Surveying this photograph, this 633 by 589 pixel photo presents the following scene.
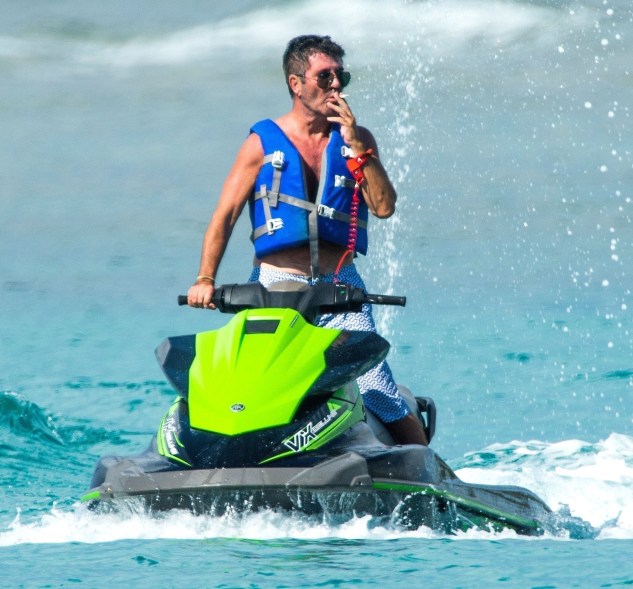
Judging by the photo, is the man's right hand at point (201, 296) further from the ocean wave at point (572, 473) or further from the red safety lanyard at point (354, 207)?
the ocean wave at point (572, 473)

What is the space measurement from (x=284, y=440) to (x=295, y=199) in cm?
106

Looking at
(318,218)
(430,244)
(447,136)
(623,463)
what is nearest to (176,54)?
(447,136)

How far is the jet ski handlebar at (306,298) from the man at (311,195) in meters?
0.33

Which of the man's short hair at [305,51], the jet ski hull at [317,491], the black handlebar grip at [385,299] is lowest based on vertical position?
the jet ski hull at [317,491]

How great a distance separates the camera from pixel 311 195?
465 centimetres

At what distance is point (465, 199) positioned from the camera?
1538 centimetres

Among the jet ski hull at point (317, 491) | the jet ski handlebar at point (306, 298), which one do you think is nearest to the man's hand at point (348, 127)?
the jet ski handlebar at point (306, 298)

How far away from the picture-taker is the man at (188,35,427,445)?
457cm

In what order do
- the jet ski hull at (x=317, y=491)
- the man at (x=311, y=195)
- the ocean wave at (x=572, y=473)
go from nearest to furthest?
the jet ski hull at (x=317, y=491) → the man at (x=311, y=195) → the ocean wave at (x=572, y=473)

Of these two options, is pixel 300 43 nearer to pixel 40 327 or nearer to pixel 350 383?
pixel 350 383

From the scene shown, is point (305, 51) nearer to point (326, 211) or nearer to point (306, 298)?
point (326, 211)

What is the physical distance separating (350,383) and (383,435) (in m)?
0.57

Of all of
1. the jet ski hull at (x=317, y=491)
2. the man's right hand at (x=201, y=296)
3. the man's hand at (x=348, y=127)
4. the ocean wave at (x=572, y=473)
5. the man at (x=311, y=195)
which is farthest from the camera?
the ocean wave at (x=572, y=473)

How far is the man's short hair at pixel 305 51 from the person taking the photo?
4.65 m
